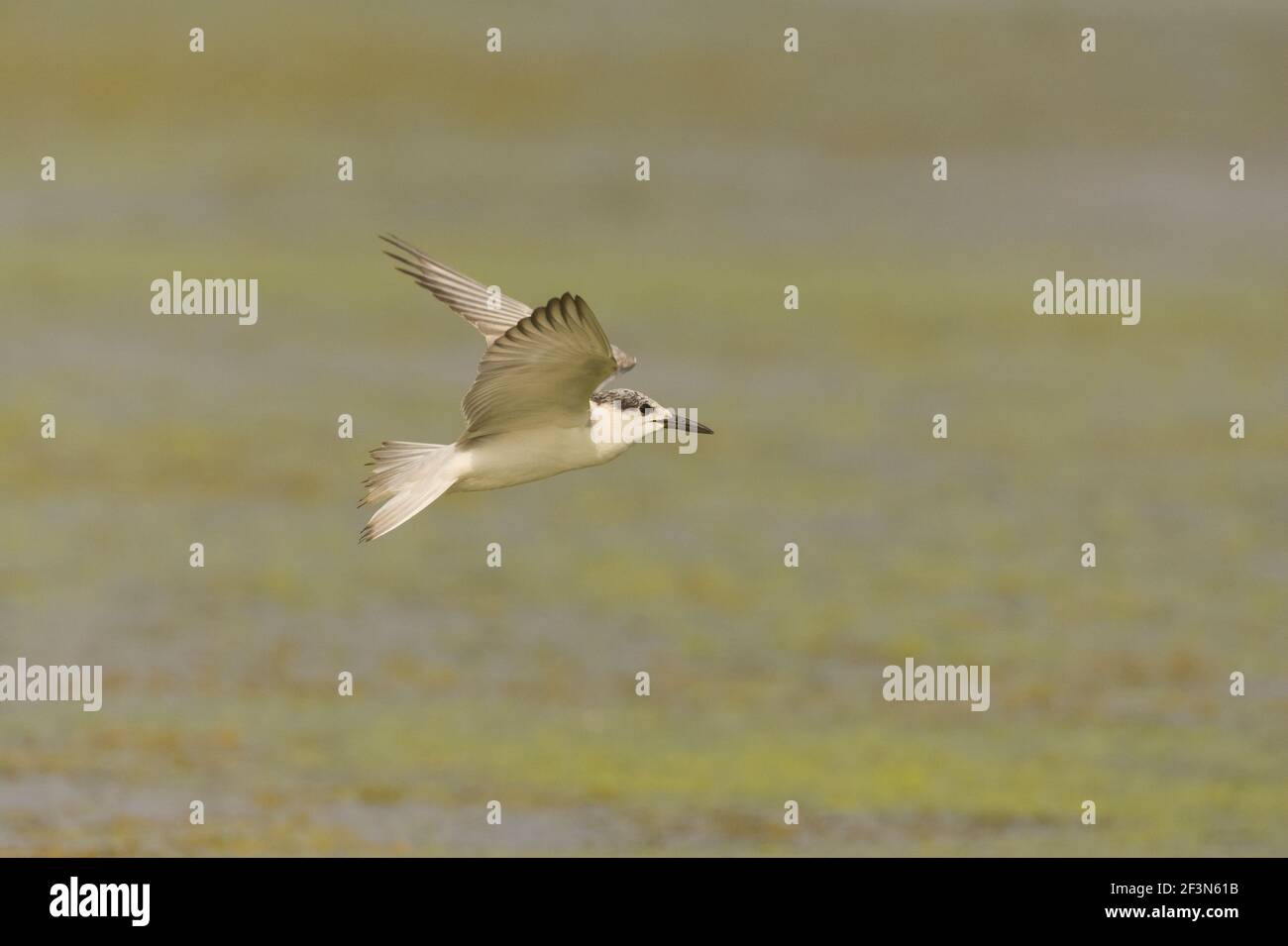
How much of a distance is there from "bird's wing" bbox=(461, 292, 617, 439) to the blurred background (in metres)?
6.64

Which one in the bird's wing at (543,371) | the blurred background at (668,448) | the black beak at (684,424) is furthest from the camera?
the blurred background at (668,448)

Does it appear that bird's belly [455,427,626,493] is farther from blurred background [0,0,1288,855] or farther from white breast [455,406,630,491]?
blurred background [0,0,1288,855]

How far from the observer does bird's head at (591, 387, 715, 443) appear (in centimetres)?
891

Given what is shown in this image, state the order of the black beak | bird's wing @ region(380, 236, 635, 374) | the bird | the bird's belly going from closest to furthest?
1. the bird
2. the black beak
3. the bird's belly
4. bird's wing @ region(380, 236, 635, 374)

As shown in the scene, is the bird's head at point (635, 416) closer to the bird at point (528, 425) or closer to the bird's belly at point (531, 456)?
the bird at point (528, 425)

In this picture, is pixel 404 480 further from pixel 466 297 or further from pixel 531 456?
pixel 466 297

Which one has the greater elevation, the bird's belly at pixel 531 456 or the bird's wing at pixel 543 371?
the bird's wing at pixel 543 371

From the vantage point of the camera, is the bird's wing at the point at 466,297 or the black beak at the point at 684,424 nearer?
the black beak at the point at 684,424

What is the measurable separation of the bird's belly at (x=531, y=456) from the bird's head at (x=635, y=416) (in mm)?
105

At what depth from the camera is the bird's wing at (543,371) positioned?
26.4 feet

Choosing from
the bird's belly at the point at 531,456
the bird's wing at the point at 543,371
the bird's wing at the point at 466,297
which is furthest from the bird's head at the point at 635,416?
the bird's wing at the point at 466,297

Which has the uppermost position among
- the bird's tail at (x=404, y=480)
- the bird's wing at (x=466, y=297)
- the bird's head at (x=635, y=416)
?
the bird's wing at (x=466, y=297)

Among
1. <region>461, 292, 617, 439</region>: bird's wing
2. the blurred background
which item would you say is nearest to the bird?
<region>461, 292, 617, 439</region>: bird's wing

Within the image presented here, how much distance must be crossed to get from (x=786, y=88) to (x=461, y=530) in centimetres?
1641
